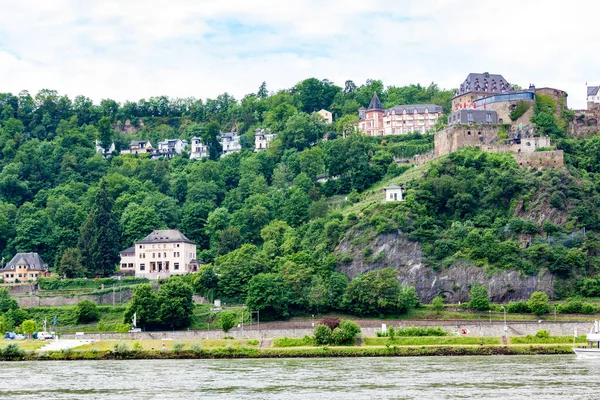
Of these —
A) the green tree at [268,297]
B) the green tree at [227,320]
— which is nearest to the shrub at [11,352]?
the green tree at [227,320]

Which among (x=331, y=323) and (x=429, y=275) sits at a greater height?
(x=429, y=275)

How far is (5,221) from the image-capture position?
427ft

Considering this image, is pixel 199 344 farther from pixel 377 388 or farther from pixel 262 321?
pixel 377 388

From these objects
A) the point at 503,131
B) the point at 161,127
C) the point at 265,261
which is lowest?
the point at 265,261

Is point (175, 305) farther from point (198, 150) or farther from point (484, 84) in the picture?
point (198, 150)

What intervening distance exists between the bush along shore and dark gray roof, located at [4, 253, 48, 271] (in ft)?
124

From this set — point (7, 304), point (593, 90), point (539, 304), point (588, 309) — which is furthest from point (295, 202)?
point (593, 90)

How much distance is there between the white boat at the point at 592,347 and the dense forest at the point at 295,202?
749 inches

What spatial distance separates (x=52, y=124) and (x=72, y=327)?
7788 centimetres

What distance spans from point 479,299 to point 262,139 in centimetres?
6740

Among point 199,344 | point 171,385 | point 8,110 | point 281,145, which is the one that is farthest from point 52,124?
point 171,385

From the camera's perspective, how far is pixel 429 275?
104 meters

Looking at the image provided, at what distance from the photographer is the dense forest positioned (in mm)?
102938

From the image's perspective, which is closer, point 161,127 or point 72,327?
point 72,327
